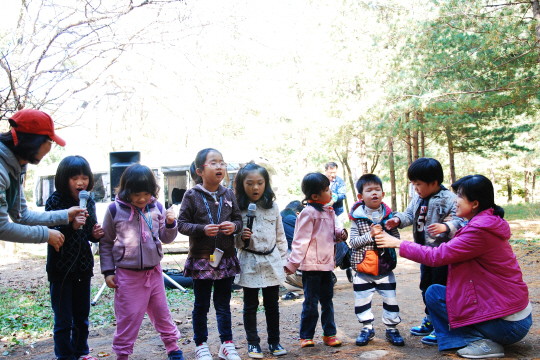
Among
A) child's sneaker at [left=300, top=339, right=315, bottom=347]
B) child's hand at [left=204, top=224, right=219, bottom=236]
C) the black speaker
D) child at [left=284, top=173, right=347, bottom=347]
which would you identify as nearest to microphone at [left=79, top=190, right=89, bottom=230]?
child's hand at [left=204, top=224, right=219, bottom=236]

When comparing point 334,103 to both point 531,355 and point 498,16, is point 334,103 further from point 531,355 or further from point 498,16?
point 531,355

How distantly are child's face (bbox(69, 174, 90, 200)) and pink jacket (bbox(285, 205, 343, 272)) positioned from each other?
5.70 feet

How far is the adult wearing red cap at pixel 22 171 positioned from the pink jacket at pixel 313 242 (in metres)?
1.77

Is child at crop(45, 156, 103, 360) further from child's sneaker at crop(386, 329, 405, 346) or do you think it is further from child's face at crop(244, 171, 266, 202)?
child's sneaker at crop(386, 329, 405, 346)

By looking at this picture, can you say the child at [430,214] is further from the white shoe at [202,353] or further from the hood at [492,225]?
the white shoe at [202,353]

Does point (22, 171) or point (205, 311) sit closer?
point (22, 171)

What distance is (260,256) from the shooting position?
134 inches

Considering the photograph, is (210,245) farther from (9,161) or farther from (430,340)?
(430,340)

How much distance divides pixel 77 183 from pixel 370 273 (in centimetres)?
241

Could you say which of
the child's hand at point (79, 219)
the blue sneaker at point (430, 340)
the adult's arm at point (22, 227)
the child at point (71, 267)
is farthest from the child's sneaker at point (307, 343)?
the adult's arm at point (22, 227)

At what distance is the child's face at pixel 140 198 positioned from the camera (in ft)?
10.2

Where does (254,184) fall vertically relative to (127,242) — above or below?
above

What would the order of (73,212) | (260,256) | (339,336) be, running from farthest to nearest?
(339,336), (260,256), (73,212)

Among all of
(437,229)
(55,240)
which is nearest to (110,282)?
(55,240)
